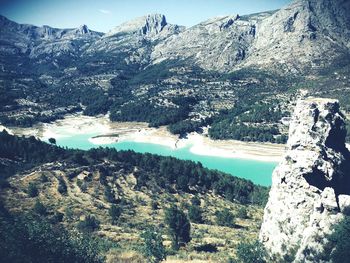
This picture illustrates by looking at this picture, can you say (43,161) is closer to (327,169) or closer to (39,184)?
(39,184)

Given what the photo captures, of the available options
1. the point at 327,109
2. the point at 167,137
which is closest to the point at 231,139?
the point at 167,137

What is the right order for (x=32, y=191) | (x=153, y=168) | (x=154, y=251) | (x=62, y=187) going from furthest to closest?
1. (x=153, y=168)
2. (x=62, y=187)
3. (x=32, y=191)
4. (x=154, y=251)

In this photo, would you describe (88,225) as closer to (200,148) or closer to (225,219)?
(225,219)

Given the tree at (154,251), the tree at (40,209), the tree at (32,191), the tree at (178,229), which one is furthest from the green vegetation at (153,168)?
the tree at (154,251)

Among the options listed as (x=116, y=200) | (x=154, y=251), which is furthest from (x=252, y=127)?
(x=154, y=251)

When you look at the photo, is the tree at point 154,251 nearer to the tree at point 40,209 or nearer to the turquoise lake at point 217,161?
the tree at point 40,209

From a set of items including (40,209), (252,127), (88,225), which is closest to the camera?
(88,225)

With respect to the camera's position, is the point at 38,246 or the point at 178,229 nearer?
the point at 38,246
